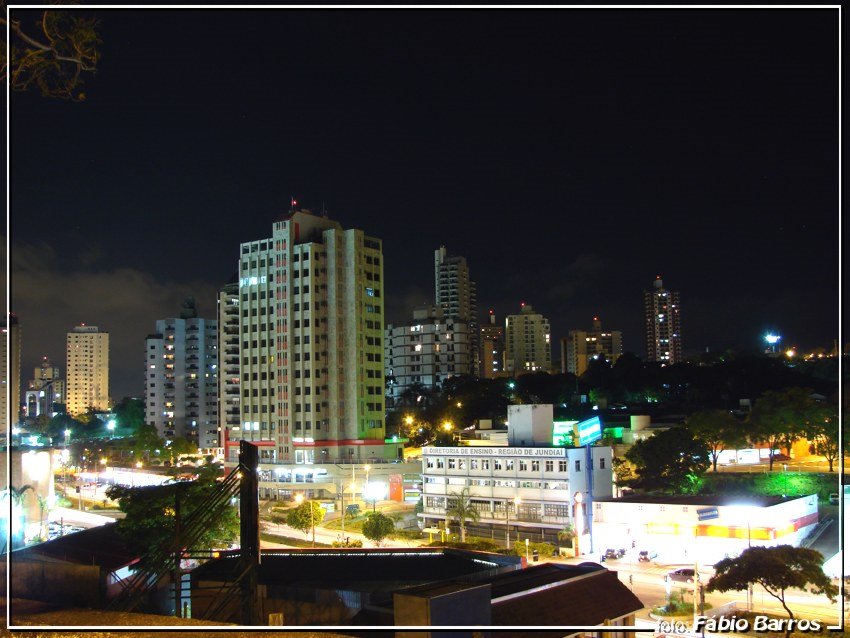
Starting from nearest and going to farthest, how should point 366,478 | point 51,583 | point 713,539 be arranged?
point 51,583 → point 713,539 → point 366,478

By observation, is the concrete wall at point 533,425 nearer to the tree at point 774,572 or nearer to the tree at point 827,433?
the tree at point 827,433

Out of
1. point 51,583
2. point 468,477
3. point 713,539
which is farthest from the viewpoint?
point 468,477

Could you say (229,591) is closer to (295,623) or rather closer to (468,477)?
(295,623)

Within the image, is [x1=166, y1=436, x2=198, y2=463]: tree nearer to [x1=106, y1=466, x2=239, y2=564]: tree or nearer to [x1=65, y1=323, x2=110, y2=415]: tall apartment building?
[x1=106, y1=466, x2=239, y2=564]: tree

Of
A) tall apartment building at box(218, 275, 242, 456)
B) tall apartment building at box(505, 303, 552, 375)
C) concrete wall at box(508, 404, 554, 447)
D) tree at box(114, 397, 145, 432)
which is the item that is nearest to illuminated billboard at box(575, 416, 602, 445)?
concrete wall at box(508, 404, 554, 447)

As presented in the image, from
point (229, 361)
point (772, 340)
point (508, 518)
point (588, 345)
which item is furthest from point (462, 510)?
point (588, 345)

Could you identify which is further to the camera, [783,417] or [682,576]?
[783,417]

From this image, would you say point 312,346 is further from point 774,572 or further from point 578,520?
point 774,572

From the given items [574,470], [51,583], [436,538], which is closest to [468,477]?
[436,538]
